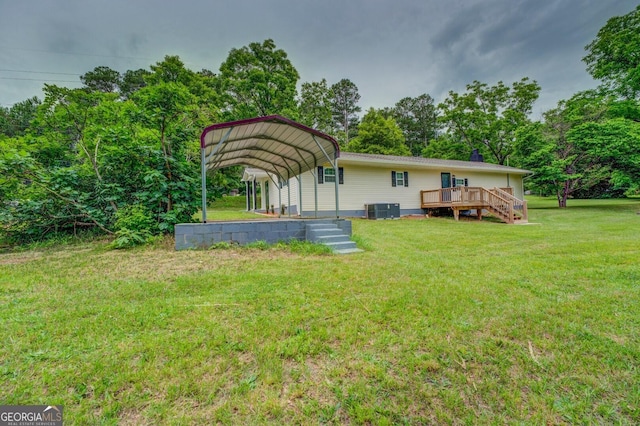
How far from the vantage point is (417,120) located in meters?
40.0

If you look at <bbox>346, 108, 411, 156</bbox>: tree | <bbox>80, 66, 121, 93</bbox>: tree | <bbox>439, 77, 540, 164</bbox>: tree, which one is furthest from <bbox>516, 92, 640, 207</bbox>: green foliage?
<bbox>80, 66, 121, 93</bbox>: tree

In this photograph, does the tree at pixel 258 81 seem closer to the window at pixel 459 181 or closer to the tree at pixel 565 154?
the window at pixel 459 181

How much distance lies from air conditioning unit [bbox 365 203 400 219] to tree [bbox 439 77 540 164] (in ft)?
54.7

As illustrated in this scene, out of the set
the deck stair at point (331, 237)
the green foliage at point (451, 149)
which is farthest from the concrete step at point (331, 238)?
the green foliage at point (451, 149)

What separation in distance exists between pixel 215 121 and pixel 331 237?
1059cm

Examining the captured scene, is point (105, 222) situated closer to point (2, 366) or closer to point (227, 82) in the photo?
point (2, 366)

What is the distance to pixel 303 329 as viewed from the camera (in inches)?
102

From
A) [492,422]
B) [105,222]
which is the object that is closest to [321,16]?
[105,222]

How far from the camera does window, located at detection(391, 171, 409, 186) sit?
15.1 meters

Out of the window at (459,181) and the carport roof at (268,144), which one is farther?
the window at (459,181)

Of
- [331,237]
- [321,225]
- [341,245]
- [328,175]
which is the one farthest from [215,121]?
[341,245]

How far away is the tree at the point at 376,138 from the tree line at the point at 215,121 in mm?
117

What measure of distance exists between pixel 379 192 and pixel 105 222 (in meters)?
12.0

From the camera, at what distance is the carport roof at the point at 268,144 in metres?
6.23
